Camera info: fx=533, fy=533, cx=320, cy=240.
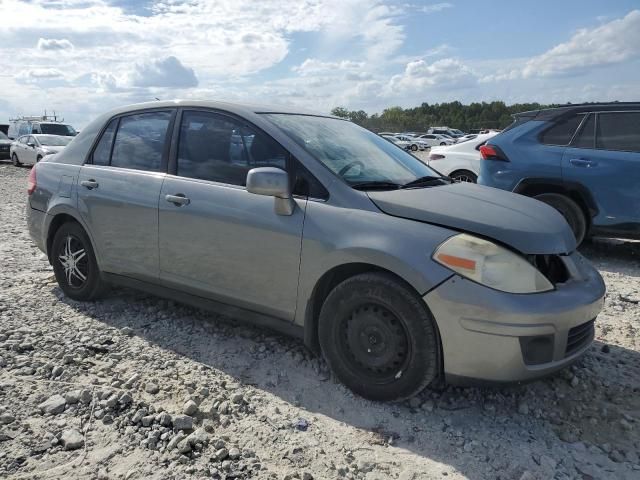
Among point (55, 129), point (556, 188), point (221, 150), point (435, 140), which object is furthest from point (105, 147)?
point (435, 140)

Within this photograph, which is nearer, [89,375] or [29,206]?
[89,375]

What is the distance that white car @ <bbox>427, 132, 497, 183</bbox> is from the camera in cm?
831

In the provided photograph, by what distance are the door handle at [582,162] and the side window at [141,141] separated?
4481mm

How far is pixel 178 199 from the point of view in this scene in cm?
364

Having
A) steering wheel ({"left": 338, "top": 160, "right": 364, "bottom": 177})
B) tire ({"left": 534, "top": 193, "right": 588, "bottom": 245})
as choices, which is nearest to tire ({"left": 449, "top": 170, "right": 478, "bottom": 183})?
tire ({"left": 534, "top": 193, "right": 588, "bottom": 245})

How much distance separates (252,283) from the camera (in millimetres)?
3357

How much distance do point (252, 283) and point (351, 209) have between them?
32.4 inches

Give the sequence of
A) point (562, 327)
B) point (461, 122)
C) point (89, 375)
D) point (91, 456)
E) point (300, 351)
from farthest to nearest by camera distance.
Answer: point (461, 122) → point (300, 351) → point (89, 375) → point (562, 327) → point (91, 456)

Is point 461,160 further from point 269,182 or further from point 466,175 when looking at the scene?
point 269,182

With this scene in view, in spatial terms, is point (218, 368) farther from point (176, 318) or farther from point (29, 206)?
point (29, 206)

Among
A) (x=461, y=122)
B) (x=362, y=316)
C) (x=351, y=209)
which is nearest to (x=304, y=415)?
(x=362, y=316)

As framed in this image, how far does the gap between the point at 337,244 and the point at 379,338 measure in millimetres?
565

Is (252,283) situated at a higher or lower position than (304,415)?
higher

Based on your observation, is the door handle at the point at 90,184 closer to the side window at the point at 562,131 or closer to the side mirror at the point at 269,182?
the side mirror at the point at 269,182
